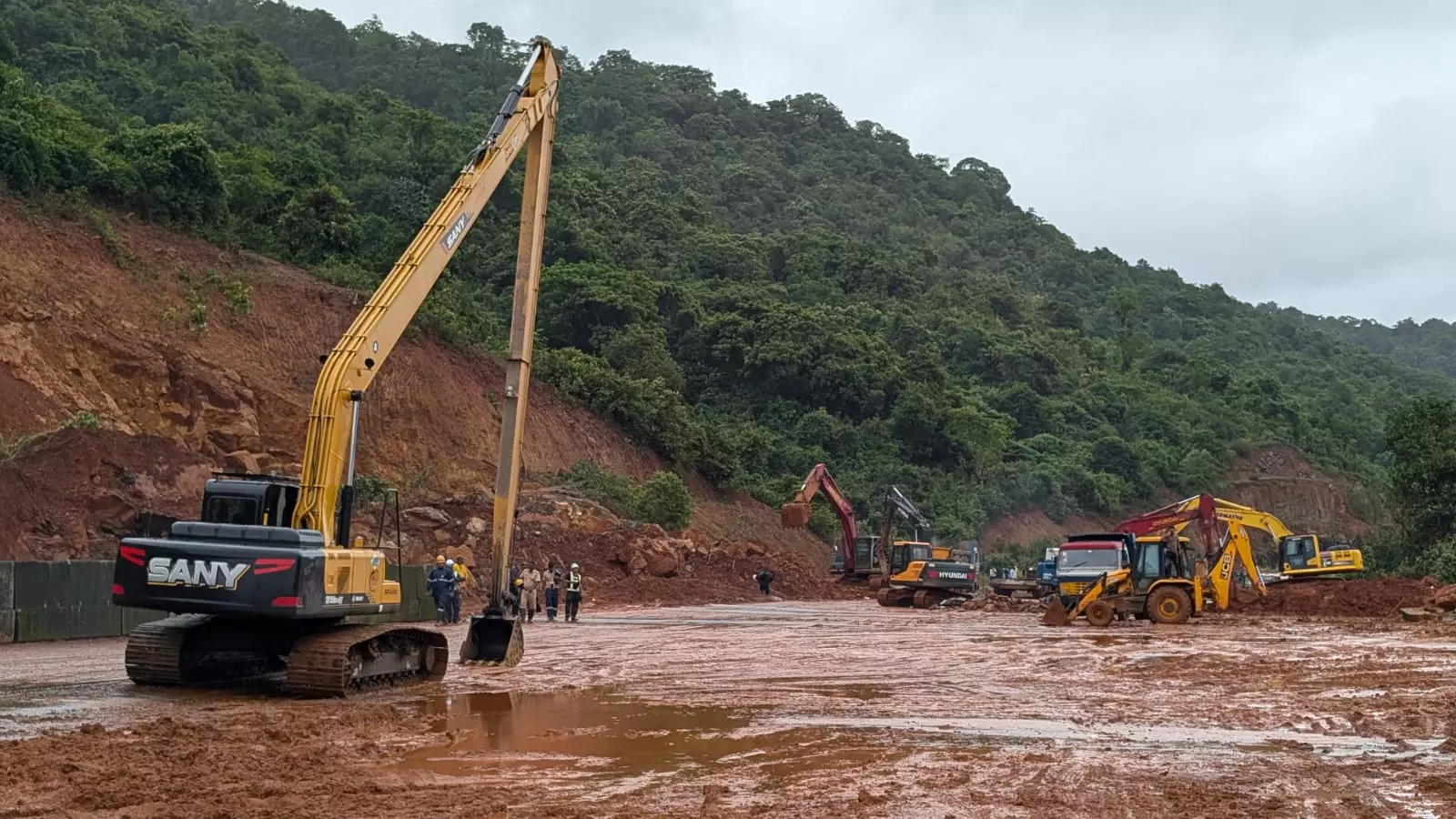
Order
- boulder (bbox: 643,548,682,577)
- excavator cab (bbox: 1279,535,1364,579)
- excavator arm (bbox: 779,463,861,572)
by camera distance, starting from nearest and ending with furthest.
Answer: boulder (bbox: 643,548,682,577)
excavator cab (bbox: 1279,535,1364,579)
excavator arm (bbox: 779,463,861,572)

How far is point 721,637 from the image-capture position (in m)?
26.9

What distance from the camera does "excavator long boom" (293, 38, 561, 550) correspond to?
48.4 feet

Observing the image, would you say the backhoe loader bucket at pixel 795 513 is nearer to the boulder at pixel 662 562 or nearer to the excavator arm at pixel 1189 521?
the boulder at pixel 662 562

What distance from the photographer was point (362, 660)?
15.1 m

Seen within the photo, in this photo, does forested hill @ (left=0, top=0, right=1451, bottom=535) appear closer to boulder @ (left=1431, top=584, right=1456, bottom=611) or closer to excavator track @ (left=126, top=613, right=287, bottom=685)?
excavator track @ (left=126, top=613, right=287, bottom=685)

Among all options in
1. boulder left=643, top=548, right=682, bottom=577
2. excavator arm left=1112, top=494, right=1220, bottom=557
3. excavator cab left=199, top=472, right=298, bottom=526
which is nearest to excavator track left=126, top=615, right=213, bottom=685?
excavator cab left=199, top=472, right=298, bottom=526

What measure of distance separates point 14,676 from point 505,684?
6067 millimetres

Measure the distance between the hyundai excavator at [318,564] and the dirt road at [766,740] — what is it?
0.56m

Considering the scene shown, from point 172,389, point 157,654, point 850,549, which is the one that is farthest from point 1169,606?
point 172,389

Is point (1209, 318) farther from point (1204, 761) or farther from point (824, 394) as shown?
point (1204, 761)

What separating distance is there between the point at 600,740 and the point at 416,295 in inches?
268

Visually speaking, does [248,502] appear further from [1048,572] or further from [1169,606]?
[1048,572]

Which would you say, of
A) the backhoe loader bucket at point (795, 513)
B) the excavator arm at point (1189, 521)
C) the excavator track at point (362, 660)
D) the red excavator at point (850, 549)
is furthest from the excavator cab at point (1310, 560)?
the excavator track at point (362, 660)

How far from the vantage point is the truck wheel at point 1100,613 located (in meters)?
31.1
